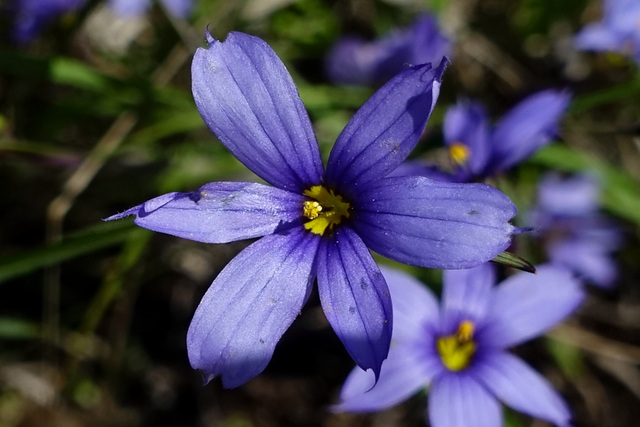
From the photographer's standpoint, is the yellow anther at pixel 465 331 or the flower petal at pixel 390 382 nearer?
the flower petal at pixel 390 382

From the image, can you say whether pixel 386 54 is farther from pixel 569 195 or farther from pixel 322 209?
pixel 322 209

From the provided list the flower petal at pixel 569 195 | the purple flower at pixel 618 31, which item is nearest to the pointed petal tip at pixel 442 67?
the purple flower at pixel 618 31

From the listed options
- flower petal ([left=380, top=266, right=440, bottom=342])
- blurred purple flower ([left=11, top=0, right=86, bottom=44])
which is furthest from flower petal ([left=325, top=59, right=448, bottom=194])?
blurred purple flower ([left=11, top=0, right=86, bottom=44])

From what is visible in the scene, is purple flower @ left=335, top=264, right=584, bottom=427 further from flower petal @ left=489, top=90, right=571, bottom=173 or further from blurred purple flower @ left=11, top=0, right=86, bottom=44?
blurred purple flower @ left=11, top=0, right=86, bottom=44

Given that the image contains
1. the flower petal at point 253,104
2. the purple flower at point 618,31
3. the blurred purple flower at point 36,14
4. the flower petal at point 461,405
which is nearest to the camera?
the flower petal at point 253,104

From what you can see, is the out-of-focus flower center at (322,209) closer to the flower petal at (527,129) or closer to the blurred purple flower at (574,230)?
the flower petal at (527,129)

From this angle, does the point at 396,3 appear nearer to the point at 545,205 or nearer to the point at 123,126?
the point at 545,205

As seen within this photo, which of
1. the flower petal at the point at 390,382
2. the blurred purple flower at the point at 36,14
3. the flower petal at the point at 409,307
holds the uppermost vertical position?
the blurred purple flower at the point at 36,14

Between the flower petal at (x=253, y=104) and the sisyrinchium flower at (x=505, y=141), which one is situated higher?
the sisyrinchium flower at (x=505, y=141)

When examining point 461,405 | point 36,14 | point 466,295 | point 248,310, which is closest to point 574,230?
point 466,295
